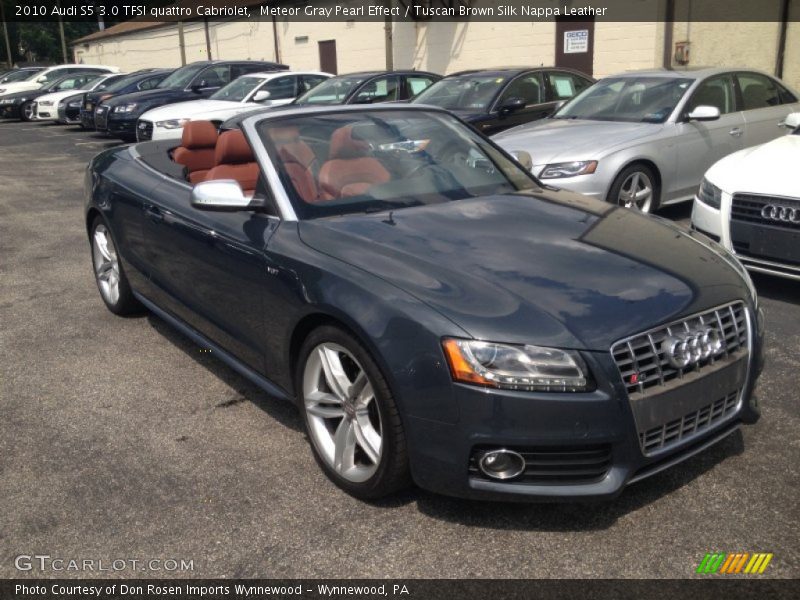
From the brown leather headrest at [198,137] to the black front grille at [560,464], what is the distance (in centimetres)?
329

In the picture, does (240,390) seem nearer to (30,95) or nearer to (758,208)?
(758,208)

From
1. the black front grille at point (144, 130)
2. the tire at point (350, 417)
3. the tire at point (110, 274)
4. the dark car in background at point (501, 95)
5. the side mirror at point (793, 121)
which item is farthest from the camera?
the black front grille at point (144, 130)

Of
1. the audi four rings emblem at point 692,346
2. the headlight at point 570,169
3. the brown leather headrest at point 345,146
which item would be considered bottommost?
the headlight at point 570,169

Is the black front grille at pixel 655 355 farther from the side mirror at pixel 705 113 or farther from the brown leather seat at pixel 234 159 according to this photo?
the side mirror at pixel 705 113

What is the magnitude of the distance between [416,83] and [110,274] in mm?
8664

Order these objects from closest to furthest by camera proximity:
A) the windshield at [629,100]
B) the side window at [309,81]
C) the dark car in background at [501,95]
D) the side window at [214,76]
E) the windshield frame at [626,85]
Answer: the windshield frame at [626,85]
the windshield at [629,100]
the dark car in background at [501,95]
the side window at [309,81]
the side window at [214,76]

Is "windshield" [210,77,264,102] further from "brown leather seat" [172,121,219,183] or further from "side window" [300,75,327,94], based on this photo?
"brown leather seat" [172,121,219,183]

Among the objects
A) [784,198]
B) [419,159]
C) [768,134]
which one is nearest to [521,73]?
[768,134]

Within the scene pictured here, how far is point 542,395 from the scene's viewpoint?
2637mm

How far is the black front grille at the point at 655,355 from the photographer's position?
8.89ft

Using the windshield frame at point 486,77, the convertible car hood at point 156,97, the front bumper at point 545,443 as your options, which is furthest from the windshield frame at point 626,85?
the convertible car hood at point 156,97

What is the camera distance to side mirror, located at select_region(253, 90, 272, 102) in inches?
551

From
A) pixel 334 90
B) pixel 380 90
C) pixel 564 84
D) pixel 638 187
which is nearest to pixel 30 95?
pixel 334 90

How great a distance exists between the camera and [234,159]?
4484 millimetres
